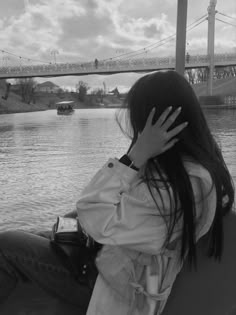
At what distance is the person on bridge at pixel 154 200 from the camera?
1167 mm

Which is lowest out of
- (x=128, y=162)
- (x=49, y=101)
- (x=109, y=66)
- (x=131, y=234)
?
(x=131, y=234)

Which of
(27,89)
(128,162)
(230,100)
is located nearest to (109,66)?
(230,100)

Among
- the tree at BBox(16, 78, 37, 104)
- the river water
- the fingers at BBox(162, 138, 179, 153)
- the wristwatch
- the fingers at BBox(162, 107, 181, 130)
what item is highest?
the tree at BBox(16, 78, 37, 104)

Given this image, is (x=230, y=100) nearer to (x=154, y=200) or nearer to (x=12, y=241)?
(x=12, y=241)

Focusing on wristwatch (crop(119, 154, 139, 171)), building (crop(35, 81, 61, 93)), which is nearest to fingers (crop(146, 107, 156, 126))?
wristwatch (crop(119, 154, 139, 171))

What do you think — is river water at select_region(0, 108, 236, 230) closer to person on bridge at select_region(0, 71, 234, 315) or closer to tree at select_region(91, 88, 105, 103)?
person on bridge at select_region(0, 71, 234, 315)

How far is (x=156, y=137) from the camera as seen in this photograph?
117 cm

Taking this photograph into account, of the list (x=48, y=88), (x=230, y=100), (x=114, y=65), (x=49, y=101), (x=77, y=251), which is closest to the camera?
(x=77, y=251)

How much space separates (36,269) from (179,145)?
753mm

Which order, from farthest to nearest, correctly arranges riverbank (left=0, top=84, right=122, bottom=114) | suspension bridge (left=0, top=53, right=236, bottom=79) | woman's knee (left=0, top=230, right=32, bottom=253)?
1. riverbank (left=0, top=84, right=122, bottom=114)
2. suspension bridge (left=0, top=53, right=236, bottom=79)
3. woman's knee (left=0, top=230, right=32, bottom=253)

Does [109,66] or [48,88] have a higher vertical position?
[109,66]

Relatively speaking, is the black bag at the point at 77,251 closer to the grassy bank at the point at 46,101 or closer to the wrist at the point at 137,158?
the wrist at the point at 137,158

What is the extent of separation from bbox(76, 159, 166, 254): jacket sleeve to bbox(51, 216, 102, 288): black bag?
0.91 feet

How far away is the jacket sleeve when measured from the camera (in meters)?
1.16
